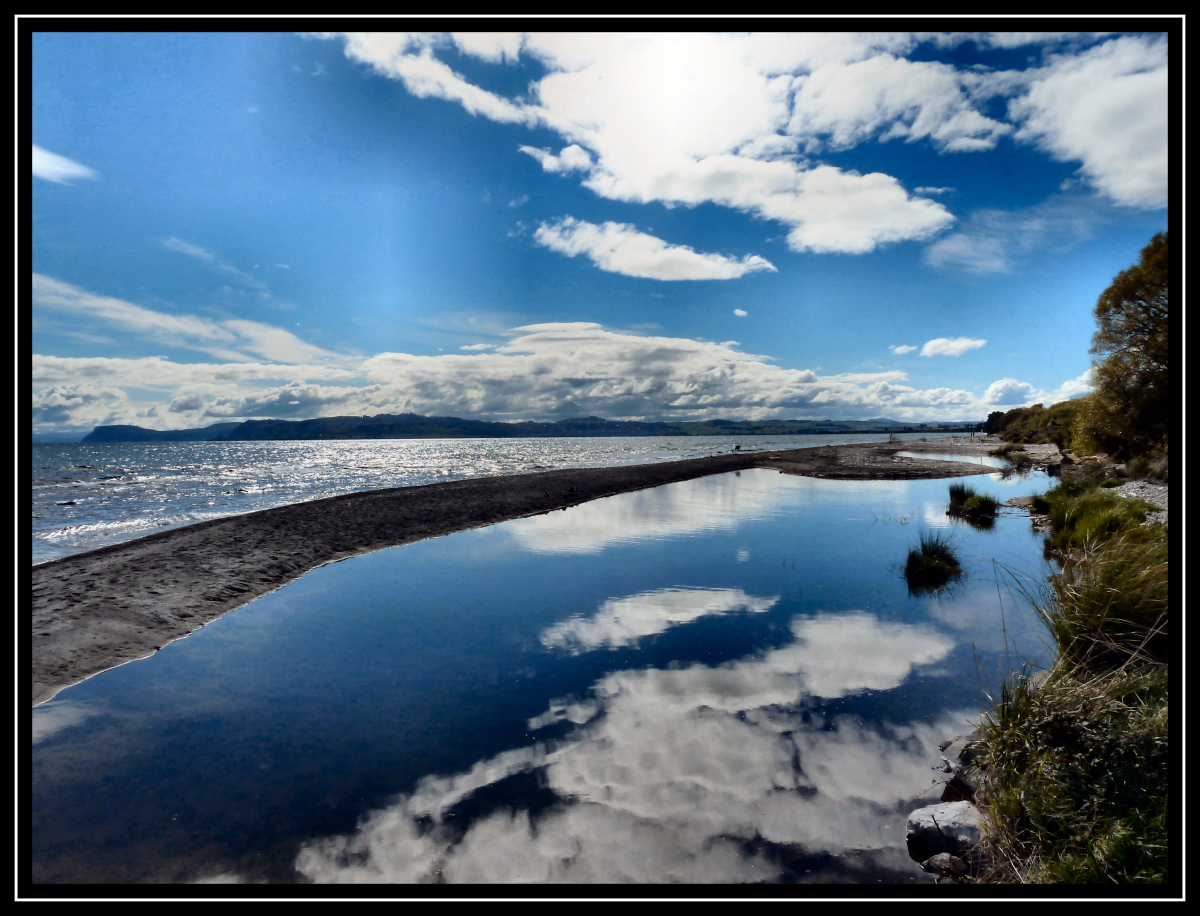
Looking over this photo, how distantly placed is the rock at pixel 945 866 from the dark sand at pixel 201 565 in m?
11.2

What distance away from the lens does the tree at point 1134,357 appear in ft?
78.9

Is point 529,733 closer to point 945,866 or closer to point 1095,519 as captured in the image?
point 945,866

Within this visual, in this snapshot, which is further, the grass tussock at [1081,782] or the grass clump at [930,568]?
the grass clump at [930,568]

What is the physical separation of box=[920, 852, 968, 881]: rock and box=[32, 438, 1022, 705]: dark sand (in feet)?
36.7

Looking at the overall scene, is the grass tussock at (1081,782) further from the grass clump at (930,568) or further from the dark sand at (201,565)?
the dark sand at (201,565)

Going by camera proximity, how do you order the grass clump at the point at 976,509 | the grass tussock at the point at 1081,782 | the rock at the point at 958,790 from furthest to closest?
the grass clump at the point at 976,509 → the rock at the point at 958,790 → the grass tussock at the point at 1081,782

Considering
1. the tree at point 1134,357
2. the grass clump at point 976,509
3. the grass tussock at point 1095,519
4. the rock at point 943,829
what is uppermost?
the tree at point 1134,357

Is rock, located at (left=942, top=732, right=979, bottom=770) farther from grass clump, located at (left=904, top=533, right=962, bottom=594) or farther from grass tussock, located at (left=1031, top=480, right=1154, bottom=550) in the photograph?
grass clump, located at (left=904, top=533, right=962, bottom=594)

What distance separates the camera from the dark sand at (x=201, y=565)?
973 centimetres

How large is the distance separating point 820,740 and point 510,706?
3890 mm

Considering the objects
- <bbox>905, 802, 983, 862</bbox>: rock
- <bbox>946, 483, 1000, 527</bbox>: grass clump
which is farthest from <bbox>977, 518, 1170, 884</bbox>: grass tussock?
<bbox>946, 483, 1000, 527</bbox>: grass clump

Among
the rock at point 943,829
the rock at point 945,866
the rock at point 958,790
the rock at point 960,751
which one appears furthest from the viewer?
Result: the rock at point 960,751

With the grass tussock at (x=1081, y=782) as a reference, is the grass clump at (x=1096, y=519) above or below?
above

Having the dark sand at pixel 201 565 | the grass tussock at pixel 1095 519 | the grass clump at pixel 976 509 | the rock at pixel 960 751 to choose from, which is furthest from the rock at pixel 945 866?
the grass clump at pixel 976 509
